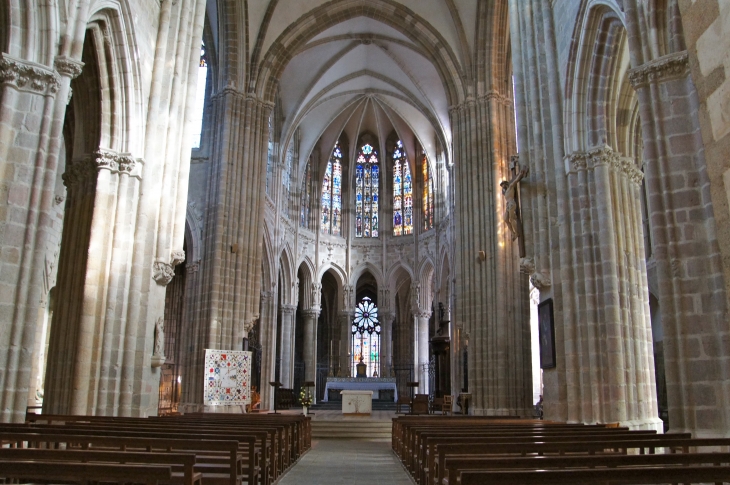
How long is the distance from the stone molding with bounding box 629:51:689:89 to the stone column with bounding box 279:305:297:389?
25661 millimetres

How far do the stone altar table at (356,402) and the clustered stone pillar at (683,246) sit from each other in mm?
14647

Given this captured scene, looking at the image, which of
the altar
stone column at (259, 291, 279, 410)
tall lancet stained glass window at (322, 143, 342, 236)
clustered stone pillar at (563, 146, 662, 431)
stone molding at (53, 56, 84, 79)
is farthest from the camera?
tall lancet stained glass window at (322, 143, 342, 236)

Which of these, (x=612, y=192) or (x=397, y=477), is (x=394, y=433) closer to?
(x=397, y=477)

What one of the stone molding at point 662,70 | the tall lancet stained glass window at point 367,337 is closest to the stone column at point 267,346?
the tall lancet stained glass window at point 367,337

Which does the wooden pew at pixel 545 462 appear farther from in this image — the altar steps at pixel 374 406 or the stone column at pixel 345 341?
the stone column at pixel 345 341

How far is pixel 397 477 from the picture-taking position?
9.18 meters

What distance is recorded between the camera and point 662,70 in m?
8.43

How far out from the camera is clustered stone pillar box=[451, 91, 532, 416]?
64.5 feet

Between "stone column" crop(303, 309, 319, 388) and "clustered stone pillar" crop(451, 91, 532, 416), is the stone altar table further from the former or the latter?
"stone column" crop(303, 309, 319, 388)

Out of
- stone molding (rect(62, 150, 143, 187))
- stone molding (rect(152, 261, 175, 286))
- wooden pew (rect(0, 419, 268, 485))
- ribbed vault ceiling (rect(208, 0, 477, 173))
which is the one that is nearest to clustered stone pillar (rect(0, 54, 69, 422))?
wooden pew (rect(0, 419, 268, 485))

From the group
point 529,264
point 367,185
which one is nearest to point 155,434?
point 529,264

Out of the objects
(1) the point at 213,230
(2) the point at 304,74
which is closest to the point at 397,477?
(1) the point at 213,230

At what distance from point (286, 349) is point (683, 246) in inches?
1025

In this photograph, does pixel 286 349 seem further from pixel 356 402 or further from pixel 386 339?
pixel 356 402
